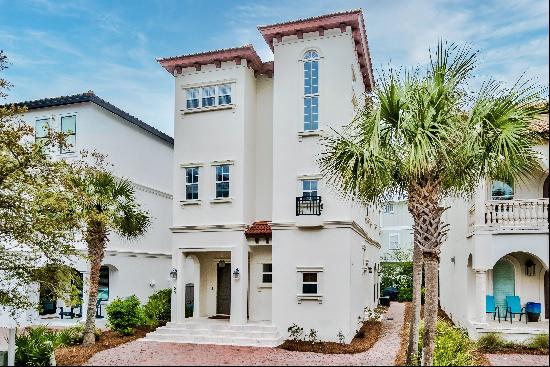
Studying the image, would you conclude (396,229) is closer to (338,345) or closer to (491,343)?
(491,343)

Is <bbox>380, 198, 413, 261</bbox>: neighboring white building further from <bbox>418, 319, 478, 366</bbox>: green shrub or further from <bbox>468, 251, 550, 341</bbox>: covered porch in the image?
<bbox>418, 319, 478, 366</bbox>: green shrub

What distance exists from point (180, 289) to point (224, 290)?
2.91m

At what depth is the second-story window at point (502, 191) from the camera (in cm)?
2083

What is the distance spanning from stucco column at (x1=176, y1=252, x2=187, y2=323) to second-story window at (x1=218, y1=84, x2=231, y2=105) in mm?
6239

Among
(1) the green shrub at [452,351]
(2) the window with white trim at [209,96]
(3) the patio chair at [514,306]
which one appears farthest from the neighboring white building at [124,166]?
(3) the patio chair at [514,306]

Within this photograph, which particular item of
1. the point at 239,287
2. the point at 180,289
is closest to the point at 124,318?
the point at 180,289

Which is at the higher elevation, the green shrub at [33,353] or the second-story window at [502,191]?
the second-story window at [502,191]

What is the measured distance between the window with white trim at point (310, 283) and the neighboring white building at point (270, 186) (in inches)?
2.0

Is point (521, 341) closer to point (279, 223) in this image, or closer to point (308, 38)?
point (279, 223)

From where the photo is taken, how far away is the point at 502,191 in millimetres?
20969

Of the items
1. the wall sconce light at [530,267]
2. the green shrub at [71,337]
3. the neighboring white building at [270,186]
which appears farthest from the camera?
the wall sconce light at [530,267]

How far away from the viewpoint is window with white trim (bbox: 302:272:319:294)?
19.1 meters

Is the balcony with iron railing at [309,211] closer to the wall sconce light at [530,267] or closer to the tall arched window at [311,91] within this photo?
the tall arched window at [311,91]

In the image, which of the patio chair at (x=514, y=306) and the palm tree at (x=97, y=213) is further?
the patio chair at (x=514, y=306)
